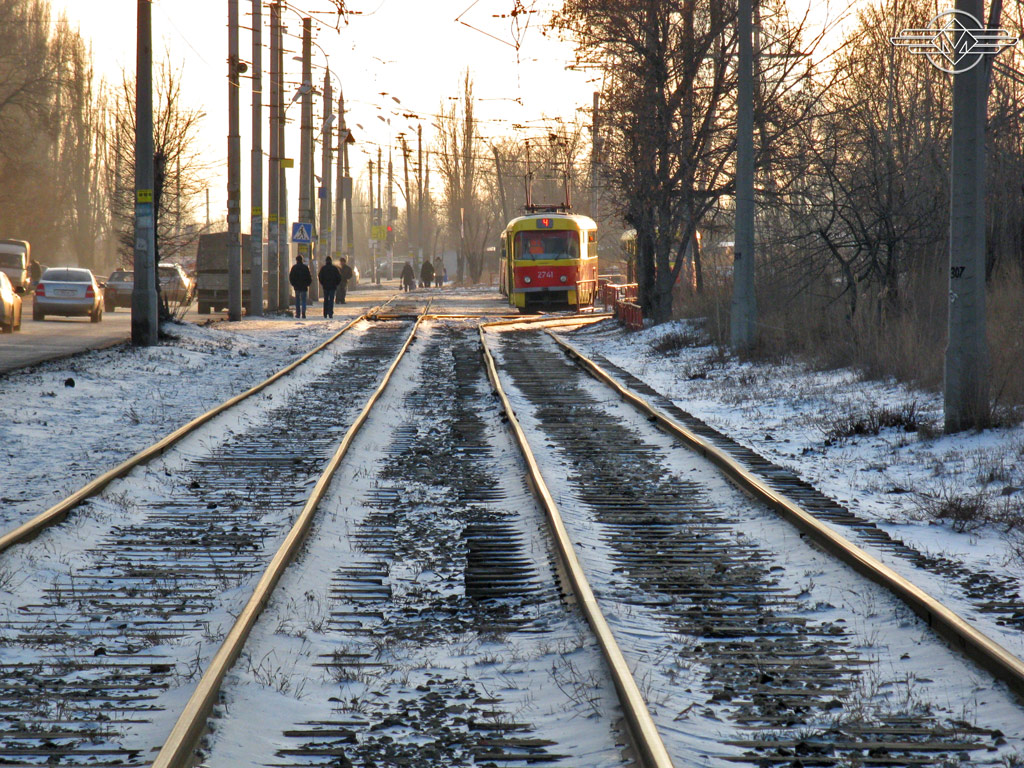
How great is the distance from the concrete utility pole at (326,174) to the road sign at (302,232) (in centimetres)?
564

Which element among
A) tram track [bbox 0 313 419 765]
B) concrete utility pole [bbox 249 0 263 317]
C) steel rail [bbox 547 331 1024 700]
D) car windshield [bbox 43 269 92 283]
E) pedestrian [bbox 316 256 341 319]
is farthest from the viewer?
pedestrian [bbox 316 256 341 319]

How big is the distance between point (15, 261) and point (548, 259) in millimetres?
21512

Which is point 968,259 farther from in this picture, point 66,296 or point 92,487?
point 66,296

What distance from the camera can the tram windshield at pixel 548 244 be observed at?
36625 millimetres

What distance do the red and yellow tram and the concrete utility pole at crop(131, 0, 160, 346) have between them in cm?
1700

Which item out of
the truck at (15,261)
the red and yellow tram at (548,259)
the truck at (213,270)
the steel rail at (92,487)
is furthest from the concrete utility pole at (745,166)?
the truck at (15,261)

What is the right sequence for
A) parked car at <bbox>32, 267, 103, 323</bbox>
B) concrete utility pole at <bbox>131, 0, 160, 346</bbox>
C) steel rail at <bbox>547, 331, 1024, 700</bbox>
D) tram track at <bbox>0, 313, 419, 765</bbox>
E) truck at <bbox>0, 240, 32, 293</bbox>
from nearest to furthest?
tram track at <bbox>0, 313, 419, 765</bbox>, steel rail at <bbox>547, 331, 1024, 700</bbox>, concrete utility pole at <bbox>131, 0, 160, 346</bbox>, parked car at <bbox>32, 267, 103, 323</bbox>, truck at <bbox>0, 240, 32, 293</bbox>

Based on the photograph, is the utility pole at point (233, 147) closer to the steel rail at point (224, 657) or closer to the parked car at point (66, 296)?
the parked car at point (66, 296)

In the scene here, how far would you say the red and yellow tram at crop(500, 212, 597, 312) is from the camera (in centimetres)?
3662

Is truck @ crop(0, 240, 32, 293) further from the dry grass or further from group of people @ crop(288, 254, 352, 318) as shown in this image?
the dry grass

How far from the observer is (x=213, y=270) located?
41156mm

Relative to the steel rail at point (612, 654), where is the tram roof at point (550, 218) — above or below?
above

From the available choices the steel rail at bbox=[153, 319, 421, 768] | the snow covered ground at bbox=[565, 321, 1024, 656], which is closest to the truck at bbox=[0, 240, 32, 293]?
the snow covered ground at bbox=[565, 321, 1024, 656]

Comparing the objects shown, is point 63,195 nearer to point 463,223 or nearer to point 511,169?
point 463,223
